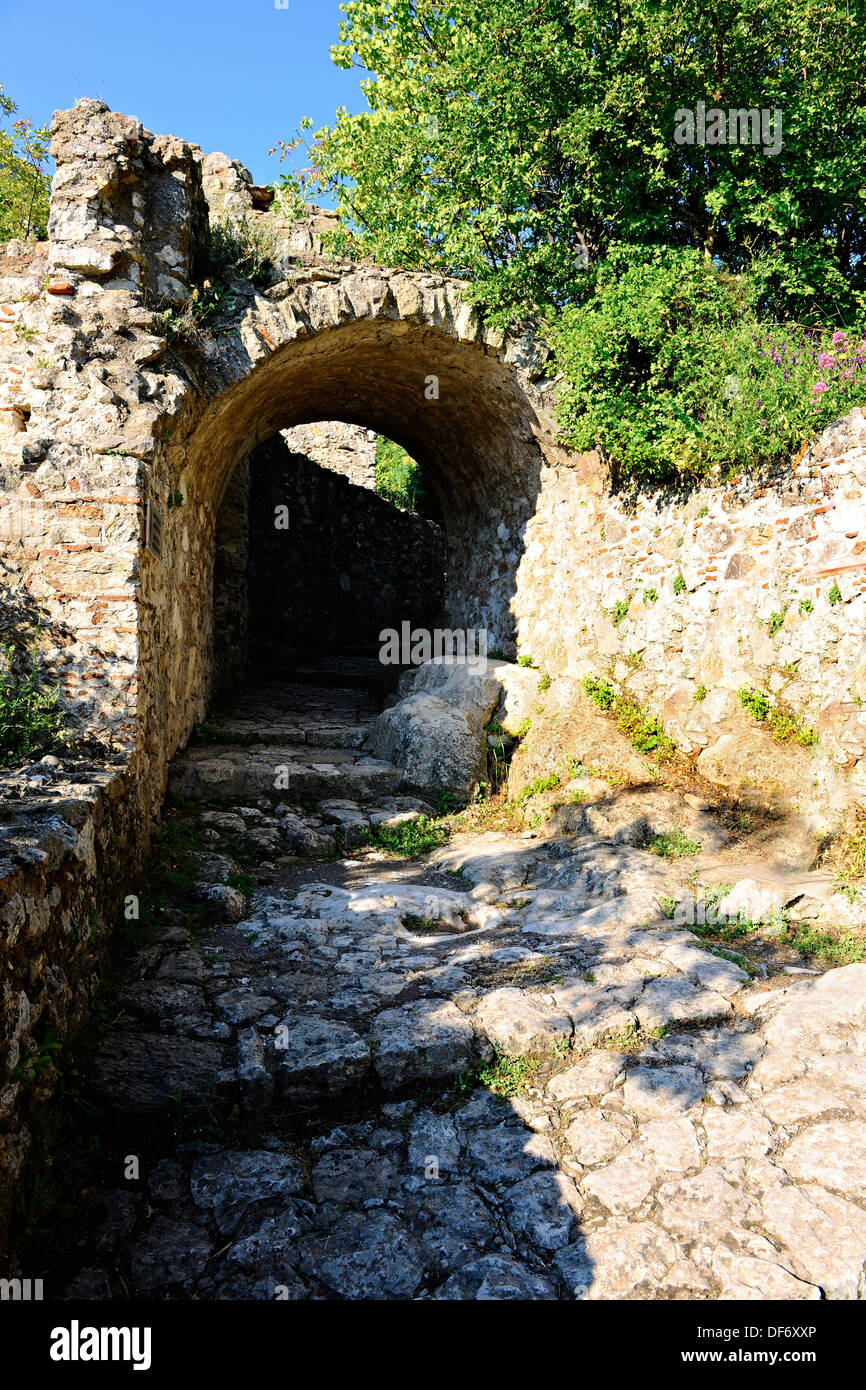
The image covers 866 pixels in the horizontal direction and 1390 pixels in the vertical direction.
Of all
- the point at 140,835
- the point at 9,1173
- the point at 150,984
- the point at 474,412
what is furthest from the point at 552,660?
the point at 9,1173

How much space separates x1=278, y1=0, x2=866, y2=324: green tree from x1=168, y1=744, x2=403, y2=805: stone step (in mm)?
4302

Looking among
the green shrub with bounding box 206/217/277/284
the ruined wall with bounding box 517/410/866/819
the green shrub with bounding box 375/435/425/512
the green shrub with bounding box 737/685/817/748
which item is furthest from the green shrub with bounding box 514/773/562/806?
the green shrub with bounding box 375/435/425/512

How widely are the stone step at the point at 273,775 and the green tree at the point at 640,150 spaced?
430cm

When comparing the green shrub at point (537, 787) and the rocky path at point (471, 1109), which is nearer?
the rocky path at point (471, 1109)

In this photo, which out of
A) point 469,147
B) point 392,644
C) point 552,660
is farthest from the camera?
point 392,644

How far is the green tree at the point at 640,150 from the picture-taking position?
692 cm

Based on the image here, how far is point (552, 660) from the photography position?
26.1 feet

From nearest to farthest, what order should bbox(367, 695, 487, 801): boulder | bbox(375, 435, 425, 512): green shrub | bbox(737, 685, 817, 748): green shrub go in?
bbox(737, 685, 817, 748): green shrub → bbox(367, 695, 487, 801): boulder → bbox(375, 435, 425, 512): green shrub

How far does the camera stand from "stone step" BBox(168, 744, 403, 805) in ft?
20.9

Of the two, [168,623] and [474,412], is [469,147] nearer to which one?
[474,412]

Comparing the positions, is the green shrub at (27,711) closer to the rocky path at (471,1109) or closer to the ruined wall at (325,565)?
the rocky path at (471,1109)

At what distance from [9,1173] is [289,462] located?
1237cm

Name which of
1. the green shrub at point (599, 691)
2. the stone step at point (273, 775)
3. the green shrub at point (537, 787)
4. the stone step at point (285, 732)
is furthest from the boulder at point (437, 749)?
the green shrub at point (599, 691)

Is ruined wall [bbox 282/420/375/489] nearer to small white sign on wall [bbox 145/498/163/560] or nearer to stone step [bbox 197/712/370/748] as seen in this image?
stone step [bbox 197/712/370/748]
